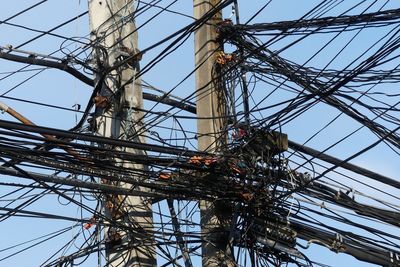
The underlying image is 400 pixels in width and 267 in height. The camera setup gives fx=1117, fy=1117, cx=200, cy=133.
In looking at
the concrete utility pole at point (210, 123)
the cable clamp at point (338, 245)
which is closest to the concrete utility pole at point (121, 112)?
the concrete utility pole at point (210, 123)

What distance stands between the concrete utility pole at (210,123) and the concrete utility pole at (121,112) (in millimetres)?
535

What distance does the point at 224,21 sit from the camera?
37.1 ft

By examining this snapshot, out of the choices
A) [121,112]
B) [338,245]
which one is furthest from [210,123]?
[338,245]

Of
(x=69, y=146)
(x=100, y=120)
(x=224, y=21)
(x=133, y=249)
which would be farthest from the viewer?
(x=224, y=21)

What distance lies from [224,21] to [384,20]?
2015mm

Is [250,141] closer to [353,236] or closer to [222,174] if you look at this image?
[222,174]

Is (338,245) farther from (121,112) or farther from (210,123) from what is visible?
(121,112)

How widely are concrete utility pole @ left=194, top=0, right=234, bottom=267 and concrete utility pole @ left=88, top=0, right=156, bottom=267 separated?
1.76 ft

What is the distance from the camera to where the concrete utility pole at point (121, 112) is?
384 inches

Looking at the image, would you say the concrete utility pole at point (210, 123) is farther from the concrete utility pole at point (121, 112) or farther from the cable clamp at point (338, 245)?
the cable clamp at point (338, 245)

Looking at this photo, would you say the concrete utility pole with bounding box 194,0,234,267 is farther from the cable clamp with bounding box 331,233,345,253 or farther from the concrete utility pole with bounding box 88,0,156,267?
the cable clamp with bounding box 331,233,345,253

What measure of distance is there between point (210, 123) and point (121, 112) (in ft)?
2.95

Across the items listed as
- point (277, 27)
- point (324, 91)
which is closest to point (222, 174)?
point (324, 91)

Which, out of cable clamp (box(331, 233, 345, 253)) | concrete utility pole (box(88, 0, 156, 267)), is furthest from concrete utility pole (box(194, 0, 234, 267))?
cable clamp (box(331, 233, 345, 253))
